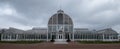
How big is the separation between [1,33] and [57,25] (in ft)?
52.4

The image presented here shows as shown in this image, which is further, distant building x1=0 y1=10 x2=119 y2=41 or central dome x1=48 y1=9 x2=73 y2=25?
central dome x1=48 y1=9 x2=73 y2=25

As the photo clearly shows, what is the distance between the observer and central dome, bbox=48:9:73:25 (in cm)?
4884

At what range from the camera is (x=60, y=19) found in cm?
4888

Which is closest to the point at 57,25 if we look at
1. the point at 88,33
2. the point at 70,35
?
the point at 70,35

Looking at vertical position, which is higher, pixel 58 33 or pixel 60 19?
pixel 60 19

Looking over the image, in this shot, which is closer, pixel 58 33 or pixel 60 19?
pixel 58 33

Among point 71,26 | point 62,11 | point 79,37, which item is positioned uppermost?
point 62,11

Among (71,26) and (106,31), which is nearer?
(71,26)

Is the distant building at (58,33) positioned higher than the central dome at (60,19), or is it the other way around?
the central dome at (60,19)

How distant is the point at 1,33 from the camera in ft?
168

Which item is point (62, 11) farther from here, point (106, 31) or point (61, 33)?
point (106, 31)

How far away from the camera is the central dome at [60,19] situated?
1923 inches

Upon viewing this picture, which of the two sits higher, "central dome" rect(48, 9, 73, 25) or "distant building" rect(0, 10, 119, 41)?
"central dome" rect(48, 9, 73, 25)

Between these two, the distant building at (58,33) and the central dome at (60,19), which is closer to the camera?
the distant building at (58,33)
